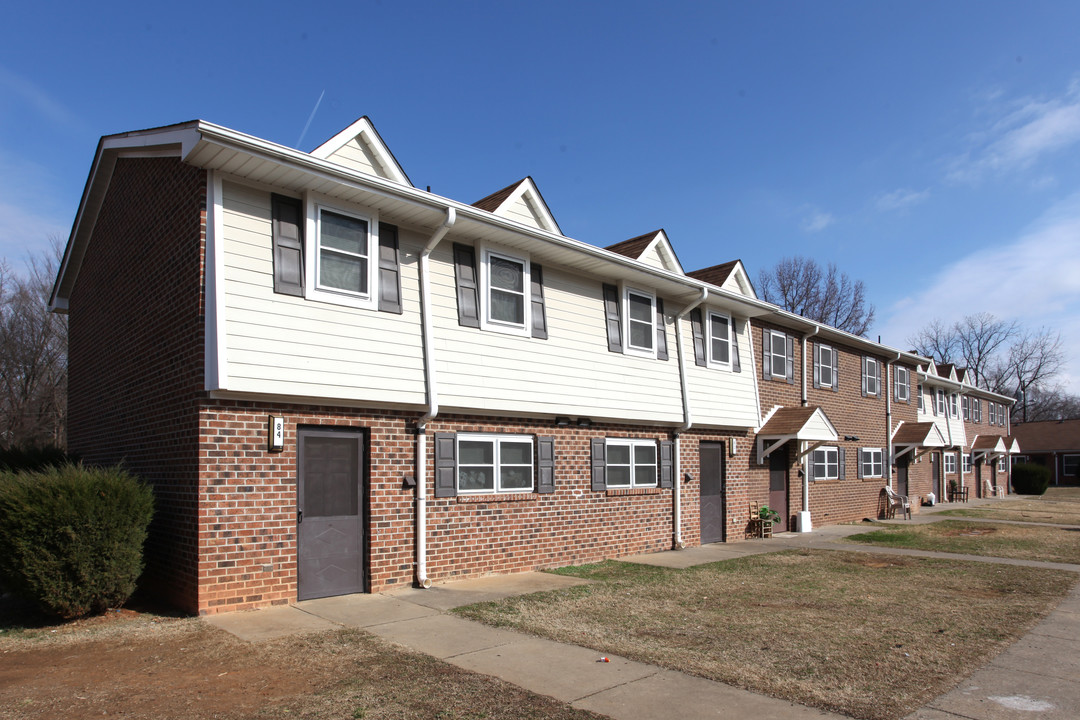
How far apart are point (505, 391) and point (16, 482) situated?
599cm

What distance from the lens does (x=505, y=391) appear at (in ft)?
35.8

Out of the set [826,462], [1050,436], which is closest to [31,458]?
[826,462]

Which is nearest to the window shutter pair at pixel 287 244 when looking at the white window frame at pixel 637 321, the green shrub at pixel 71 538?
the green shrub at pixel 71 538

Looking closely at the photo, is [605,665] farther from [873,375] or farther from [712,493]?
[873,375]

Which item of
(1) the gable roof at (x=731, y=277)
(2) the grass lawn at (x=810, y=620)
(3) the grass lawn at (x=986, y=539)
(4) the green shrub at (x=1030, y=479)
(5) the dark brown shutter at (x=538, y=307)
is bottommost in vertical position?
(4) the green shrub at (x=1030, y=479)

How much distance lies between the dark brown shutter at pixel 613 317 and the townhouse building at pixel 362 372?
0.04 meters

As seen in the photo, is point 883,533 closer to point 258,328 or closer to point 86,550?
point 258,328

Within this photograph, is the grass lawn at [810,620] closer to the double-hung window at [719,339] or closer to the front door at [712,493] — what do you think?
the front door at [712,493]

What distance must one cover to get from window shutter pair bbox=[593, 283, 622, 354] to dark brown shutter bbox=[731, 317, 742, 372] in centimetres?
405

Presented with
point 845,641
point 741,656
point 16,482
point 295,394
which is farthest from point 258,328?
point 845,641

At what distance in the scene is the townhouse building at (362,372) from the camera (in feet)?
27.1

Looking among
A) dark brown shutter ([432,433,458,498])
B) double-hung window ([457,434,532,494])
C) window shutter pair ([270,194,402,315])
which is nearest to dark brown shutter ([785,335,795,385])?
double-hung window ([457,434,532,494])

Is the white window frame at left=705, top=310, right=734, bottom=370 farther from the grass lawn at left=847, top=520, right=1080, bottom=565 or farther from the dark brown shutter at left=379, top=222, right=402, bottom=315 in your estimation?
the dark brown shutter at left=379, top=222, right=402, bottom=315

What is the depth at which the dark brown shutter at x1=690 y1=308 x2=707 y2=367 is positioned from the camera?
1509 cm
